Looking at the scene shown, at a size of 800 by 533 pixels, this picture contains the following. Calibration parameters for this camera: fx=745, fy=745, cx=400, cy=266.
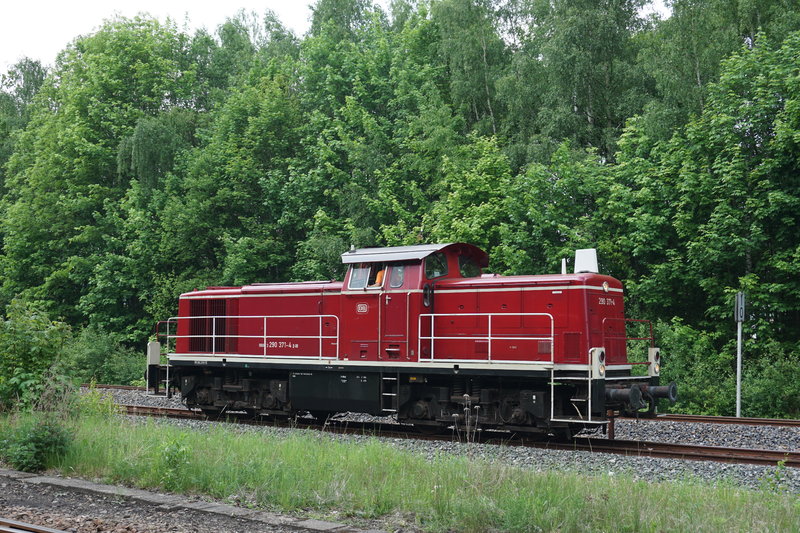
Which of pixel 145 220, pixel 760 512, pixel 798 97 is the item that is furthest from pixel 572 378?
pixel 145 220

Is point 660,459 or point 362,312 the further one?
point 362,312

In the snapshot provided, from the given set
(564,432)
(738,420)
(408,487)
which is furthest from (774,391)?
(408,487)

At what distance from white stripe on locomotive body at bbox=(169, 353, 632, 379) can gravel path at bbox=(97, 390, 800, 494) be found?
1316 mm

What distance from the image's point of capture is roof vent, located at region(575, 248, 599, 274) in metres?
13.0

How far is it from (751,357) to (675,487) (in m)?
13.0

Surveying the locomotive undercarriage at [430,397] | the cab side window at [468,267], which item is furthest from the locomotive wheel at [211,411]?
the cab side window at [468,267]

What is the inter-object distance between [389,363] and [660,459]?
5.00 meters

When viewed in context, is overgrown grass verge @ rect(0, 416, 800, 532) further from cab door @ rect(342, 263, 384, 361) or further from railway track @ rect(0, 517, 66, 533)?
cab door @ rect(342, 263, 384, 361)

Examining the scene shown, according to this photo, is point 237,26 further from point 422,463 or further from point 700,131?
point 422,463

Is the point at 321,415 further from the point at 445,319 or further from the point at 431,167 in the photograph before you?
the point at 431,167

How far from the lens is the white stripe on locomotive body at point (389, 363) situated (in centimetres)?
1187

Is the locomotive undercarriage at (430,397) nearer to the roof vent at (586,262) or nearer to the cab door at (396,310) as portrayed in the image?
the cab door at (396,310)

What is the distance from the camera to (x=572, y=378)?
11.5 meters

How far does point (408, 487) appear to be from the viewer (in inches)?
301
